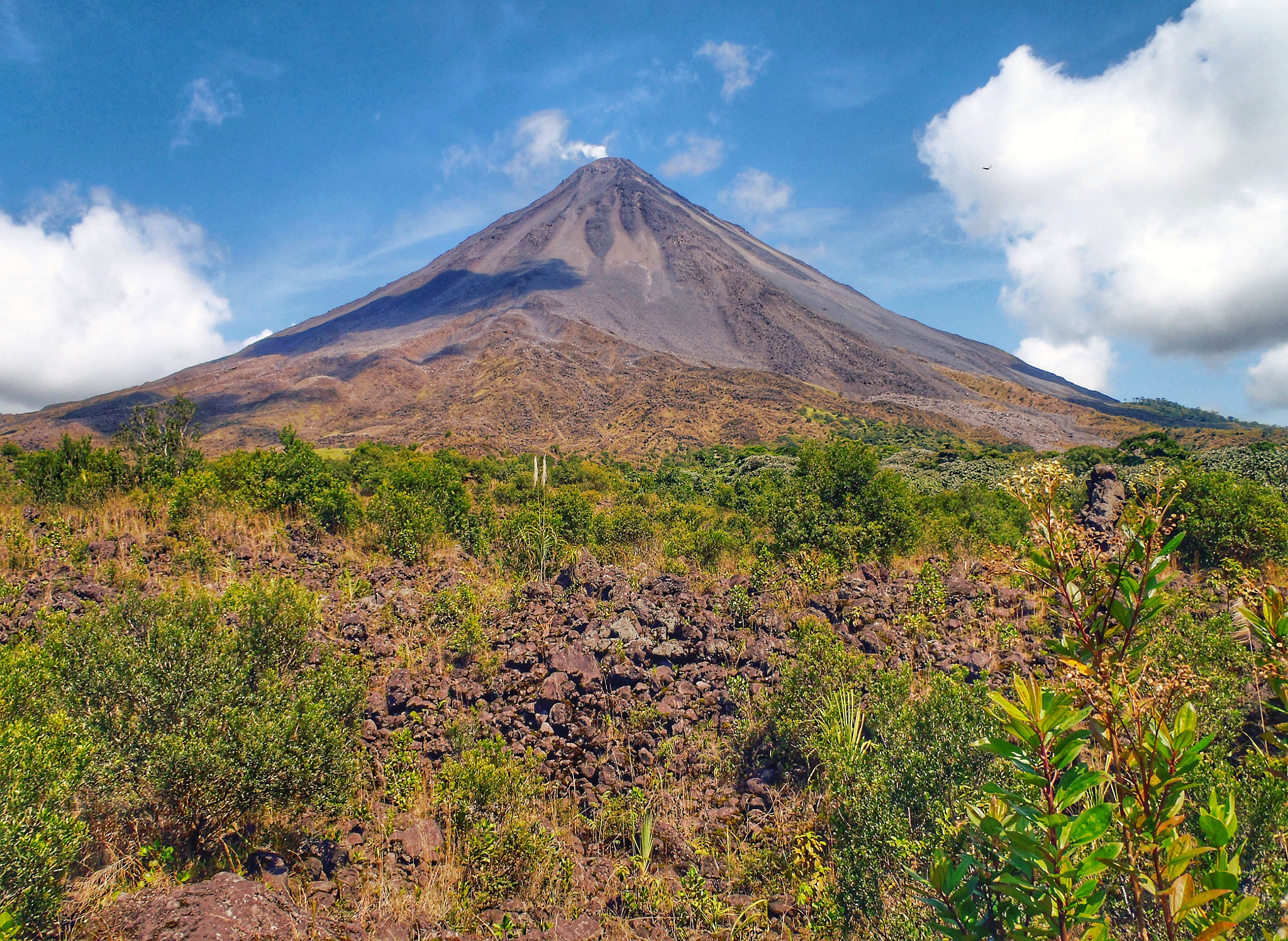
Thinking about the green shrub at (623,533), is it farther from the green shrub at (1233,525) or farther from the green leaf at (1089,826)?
the green leaf at (1089,826)

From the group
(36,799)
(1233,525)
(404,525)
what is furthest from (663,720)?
(1233,525)

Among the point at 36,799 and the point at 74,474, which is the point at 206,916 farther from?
the point at 74,474

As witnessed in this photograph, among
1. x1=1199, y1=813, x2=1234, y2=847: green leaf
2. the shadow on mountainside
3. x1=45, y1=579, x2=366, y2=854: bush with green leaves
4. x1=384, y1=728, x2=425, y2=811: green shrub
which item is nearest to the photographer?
x1=1199, y1=813, x2=1234, y2=847: green leaf

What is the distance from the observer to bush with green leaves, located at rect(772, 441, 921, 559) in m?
7.98

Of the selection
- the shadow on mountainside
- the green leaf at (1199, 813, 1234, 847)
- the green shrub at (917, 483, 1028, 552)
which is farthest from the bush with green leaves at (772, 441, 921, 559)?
the shadow on mountainside

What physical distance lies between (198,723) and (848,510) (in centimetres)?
747

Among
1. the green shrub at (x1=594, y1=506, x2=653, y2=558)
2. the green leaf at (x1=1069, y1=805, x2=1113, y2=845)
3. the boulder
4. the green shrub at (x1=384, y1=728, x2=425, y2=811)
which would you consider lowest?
the green shrub at (x1=384, y1=728, x2=425, y2=811)

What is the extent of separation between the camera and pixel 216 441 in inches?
1865

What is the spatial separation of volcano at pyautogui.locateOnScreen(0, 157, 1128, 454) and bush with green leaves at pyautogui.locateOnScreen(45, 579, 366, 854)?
40.4m

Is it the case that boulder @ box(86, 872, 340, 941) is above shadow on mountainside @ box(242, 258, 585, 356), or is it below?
below

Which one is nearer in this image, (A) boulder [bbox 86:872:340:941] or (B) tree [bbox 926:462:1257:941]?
(B) tree [bbox 926:462:1257:941]

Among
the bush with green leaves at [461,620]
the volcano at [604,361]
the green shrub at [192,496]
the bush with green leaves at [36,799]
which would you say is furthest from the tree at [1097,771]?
the volcano at [604,361]

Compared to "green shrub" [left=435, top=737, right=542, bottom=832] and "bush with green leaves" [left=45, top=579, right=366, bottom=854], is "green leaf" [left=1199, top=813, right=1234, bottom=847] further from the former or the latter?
"bush with green leaves" [left=45, top=579, right=366, bottom=854]

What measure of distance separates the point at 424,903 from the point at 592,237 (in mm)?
98801
